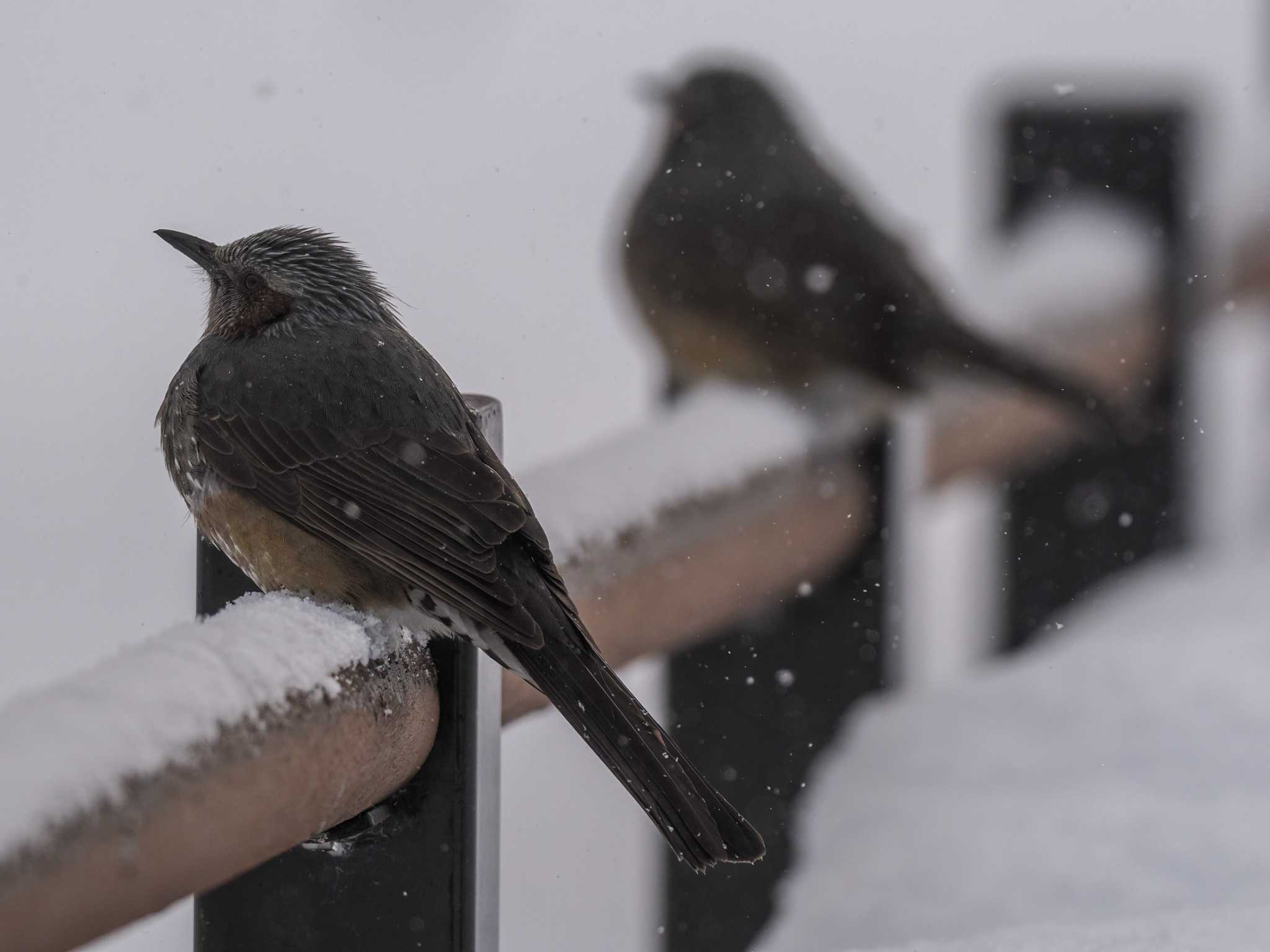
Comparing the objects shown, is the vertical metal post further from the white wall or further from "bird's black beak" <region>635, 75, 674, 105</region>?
"bird's black beak" <region>635, 75, 674, 105</region>

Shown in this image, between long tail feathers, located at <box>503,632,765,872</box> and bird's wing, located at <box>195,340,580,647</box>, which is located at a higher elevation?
bird's wing, located at <box>195,340,580,647</box>

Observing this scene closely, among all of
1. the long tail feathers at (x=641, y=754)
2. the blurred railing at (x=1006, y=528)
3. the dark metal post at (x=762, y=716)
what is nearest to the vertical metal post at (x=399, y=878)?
the long tail feathers at (x=641, y=754)

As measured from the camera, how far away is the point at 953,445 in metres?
3.48

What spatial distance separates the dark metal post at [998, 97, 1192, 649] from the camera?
14.4 ft

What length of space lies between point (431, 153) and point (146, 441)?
1.32 m

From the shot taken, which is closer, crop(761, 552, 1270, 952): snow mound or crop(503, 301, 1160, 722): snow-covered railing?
crop(503, 301, 1160, 722): snow-covered railing

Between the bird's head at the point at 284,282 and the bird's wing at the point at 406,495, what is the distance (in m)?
0.18

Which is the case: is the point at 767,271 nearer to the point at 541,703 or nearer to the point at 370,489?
the point at 370,489

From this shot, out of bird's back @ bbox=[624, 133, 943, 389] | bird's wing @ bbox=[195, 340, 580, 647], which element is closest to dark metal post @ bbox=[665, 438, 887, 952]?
bird's back @ bbox=[624, 133, 943, 389]

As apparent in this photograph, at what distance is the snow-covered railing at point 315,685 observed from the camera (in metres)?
1.14

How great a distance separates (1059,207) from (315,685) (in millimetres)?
3313

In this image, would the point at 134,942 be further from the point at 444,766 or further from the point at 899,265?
the point at 899,265

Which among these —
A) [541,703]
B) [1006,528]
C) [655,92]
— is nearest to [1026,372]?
[1006,528]

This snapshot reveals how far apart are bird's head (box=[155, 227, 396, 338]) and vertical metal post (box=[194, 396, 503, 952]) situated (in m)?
0.92
